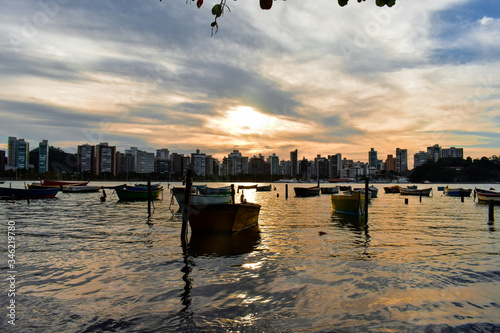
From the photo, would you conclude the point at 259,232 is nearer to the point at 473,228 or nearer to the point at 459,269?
the point at 459,269

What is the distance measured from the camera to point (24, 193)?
44625 mm

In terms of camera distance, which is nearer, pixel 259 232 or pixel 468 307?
pixel 468 307

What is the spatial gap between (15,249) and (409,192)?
77.8 meters

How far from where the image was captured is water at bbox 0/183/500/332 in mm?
7172

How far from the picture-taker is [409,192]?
73.7 metres

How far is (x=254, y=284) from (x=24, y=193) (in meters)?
48.4

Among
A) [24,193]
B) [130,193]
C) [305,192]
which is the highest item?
[24,193]

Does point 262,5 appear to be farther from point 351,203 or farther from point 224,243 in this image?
point 351,203

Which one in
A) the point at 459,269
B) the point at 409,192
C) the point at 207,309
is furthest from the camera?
the point at 409,192

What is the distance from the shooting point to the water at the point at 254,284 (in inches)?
282

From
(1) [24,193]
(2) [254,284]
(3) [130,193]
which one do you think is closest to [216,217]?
(2) [254,284]

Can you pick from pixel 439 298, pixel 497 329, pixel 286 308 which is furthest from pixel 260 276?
pixel 497 329

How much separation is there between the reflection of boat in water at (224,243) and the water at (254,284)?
11cm

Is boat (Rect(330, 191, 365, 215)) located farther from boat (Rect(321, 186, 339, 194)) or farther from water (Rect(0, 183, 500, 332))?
boat (Rect(321, 186, 339, 194))
